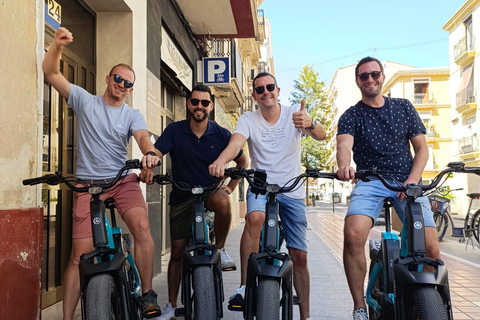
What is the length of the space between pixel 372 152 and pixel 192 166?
1.56 meters

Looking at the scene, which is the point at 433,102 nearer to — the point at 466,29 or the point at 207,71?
the point at 466,29

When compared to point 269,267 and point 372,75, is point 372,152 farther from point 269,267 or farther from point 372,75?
point 269,267

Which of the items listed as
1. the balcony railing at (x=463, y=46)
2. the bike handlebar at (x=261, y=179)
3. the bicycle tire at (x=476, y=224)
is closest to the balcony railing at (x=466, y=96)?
the balcony railing at (x=463, y=46)

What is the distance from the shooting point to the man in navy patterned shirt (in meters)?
3.73

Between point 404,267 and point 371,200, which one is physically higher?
point 371,200

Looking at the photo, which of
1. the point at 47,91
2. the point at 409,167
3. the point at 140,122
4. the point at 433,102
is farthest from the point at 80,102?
the point at 433,102

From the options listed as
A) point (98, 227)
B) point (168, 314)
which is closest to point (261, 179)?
point (98, 227)

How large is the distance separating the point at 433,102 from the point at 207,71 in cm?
4402

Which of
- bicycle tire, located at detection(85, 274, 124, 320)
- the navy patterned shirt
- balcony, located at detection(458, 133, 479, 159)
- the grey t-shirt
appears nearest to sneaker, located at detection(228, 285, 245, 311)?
bicycle tire, located at detection(85, 274, 124, 320)

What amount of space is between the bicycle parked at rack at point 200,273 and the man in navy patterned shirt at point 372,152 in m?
1.01

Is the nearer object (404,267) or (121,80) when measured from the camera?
(404,267)

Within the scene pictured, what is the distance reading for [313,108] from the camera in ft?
131

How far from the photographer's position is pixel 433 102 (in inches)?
1989

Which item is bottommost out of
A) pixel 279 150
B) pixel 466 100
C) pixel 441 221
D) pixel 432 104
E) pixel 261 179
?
pixel 441 221
